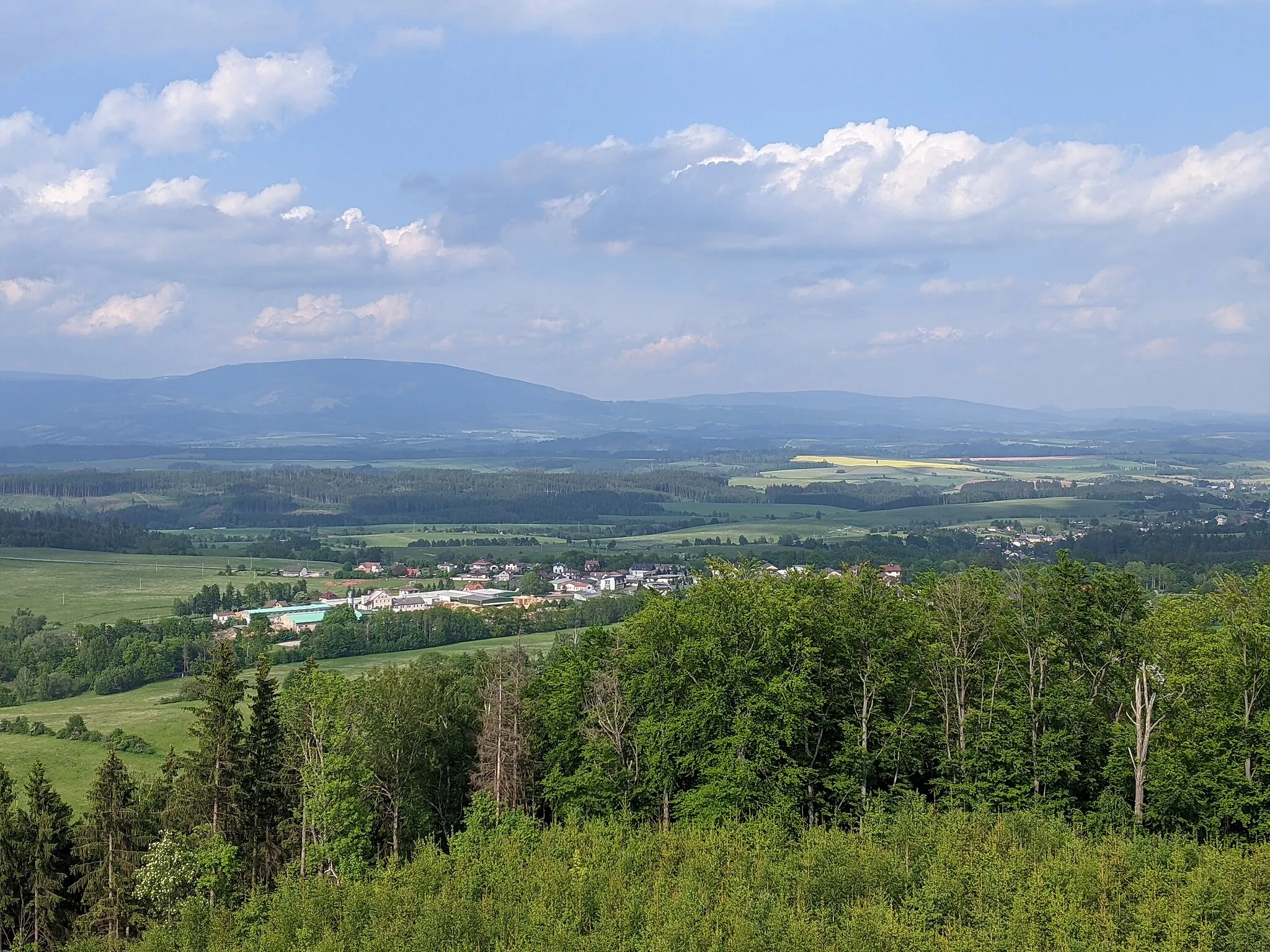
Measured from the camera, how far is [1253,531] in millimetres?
147375

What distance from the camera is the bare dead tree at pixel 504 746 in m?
34.1

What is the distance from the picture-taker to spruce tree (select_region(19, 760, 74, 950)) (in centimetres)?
3133

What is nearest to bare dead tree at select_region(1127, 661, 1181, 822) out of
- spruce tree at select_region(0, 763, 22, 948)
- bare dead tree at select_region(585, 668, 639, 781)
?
bare dead tree at select_region(585, 668, 639, 781)

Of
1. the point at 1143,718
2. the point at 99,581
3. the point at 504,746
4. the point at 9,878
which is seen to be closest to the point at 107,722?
the point at 9,878

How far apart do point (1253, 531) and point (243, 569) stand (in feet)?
439

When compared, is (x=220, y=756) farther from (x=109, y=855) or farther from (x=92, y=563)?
(x=92, y=563)

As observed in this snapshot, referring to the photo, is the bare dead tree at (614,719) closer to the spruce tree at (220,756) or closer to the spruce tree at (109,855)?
the spruce tree at (220,756)

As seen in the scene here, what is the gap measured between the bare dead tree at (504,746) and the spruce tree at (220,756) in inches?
286

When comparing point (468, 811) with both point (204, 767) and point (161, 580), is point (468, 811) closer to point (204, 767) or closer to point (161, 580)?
point (204, 767)

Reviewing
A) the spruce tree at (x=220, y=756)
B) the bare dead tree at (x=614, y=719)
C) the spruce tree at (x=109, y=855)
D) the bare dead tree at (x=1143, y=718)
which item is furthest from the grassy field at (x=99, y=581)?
the bare dead tree at (x=1143, y=718)

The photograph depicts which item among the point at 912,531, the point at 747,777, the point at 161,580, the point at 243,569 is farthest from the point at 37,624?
the point at 912,531

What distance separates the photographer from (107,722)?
6344cm

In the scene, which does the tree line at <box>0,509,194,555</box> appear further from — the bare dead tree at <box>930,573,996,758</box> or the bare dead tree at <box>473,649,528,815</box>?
the bare dead tree at <box>930,573,996,758</box>

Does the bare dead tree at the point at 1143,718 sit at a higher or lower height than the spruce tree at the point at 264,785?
higher
